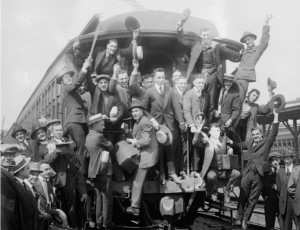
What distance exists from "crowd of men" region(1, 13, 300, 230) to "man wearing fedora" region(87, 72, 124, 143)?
0.6 inches

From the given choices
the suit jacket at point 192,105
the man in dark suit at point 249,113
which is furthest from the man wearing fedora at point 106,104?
the man in dark suit at point 249,113

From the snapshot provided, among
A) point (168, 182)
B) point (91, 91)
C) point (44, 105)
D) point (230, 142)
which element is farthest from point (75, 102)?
point (44, 105)

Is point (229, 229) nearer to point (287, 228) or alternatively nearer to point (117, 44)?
point (287, 228)

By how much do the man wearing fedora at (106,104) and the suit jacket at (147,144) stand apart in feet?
1.49

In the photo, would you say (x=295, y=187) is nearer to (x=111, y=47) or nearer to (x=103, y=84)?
(x=103, y=84)

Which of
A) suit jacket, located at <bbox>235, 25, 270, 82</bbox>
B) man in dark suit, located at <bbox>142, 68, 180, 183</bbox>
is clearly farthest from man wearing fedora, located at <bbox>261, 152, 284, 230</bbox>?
man in dark suit, located at <bbox>142, 68, 180, 183</bbox>

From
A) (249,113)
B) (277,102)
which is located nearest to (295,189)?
(277,102)

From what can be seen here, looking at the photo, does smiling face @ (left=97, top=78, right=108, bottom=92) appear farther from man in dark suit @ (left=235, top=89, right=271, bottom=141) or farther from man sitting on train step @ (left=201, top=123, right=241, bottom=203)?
man in dark suit @ (left=235, top=89, right=271, bottom=141)

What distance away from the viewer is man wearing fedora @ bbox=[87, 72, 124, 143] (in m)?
5.98

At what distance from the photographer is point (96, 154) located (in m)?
5.62

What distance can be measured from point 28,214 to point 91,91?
3133mm

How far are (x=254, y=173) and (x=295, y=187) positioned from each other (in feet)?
2.31

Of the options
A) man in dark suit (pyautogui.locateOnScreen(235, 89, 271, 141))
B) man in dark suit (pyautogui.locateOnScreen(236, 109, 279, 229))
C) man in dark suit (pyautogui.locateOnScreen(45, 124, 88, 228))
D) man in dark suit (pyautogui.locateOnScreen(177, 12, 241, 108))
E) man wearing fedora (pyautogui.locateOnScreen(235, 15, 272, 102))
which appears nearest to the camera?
man in dark suit (pyautogui.locateOnScreen(45, 124, 88, 228))

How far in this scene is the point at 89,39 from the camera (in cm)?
656
